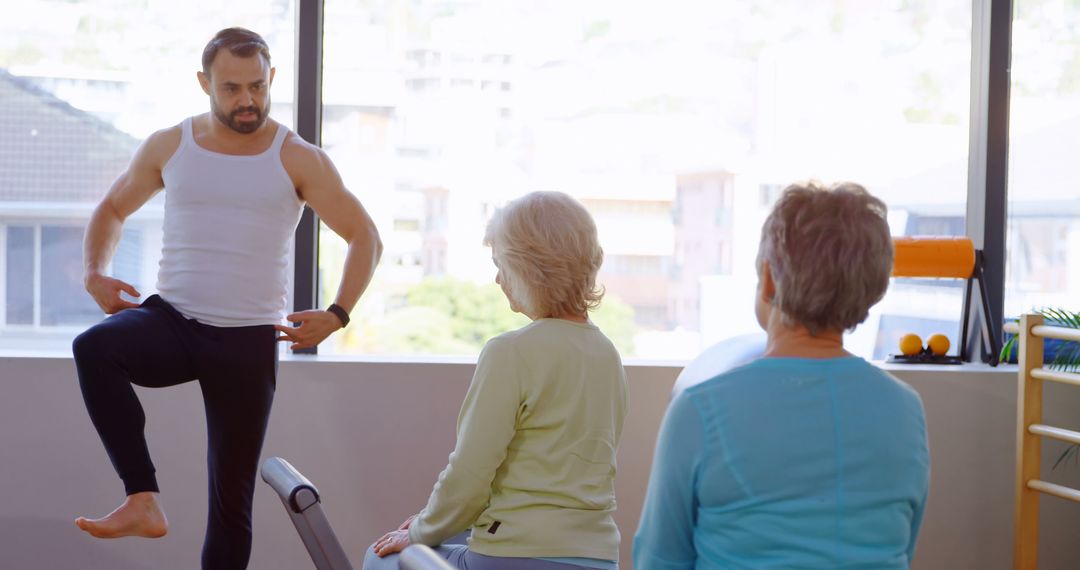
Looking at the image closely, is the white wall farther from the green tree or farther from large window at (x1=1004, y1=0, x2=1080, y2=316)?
large window at (x1=1004, y1=0, x2=1080, y2=316)

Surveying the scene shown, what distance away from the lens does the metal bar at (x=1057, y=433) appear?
2.80 metres

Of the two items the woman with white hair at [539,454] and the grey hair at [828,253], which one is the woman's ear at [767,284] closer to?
the grey hair at [828,253]

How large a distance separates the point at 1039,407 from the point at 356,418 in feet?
6.55

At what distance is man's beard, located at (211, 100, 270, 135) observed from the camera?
229cm

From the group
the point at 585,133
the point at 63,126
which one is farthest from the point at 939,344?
the point at 63,126

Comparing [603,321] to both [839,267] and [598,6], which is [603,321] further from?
[839,267]

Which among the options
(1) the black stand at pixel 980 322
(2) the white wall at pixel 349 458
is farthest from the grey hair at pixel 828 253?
(1) the black stand at pixel 980 322

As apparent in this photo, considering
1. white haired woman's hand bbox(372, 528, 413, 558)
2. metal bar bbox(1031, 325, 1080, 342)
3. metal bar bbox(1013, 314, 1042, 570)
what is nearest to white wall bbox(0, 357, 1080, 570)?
metal bar bbox(1013, 314, 1042, 570)

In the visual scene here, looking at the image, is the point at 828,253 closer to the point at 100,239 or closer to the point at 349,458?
the point at 100,239

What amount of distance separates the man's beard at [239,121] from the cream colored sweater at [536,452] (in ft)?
3.17

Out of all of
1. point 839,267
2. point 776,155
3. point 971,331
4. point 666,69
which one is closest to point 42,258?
point 666,69

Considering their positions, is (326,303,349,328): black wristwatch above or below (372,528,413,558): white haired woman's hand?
above

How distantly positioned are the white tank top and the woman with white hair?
0.82 metres

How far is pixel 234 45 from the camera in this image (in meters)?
2.26
